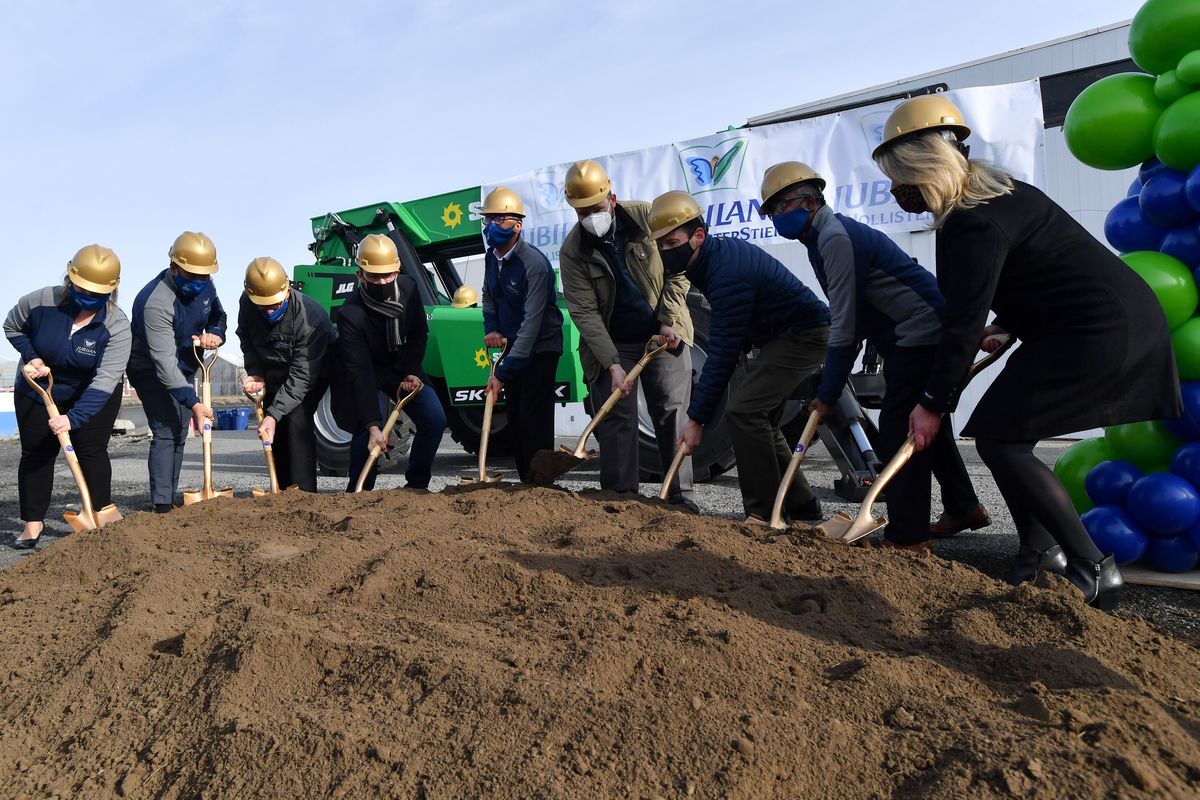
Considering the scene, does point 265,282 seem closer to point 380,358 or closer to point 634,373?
point 380,358

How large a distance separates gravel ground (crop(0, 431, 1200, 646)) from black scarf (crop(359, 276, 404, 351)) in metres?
1.67

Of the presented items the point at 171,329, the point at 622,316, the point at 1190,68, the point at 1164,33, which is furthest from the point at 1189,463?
the point at 171,329

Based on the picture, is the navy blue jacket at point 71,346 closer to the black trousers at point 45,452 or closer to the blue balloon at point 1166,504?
the black trousers at point 45,452

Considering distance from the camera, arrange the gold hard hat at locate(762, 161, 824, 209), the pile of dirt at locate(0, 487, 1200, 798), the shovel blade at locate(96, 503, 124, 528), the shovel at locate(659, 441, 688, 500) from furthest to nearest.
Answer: the shovel blade at locate(96, 503, 124, 528) < the shovel at locate(659, 441, 688, 500) < the gold hard hat at locate(762, 161, 824, 209) < the pile of dirt at locate(0, 487, 1200, 798)

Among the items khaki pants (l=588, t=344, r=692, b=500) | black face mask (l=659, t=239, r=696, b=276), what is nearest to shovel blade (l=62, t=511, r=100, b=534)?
khaki pants (l=588, t=344, r=692, b=500)

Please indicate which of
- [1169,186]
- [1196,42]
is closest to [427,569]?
[1169,186]

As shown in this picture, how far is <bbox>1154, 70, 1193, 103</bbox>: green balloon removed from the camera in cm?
352

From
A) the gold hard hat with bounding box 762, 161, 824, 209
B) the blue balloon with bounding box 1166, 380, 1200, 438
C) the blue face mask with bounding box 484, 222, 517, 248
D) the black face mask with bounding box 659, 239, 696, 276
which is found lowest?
the blue balloon with bounding box 1166, 380, 1200, 438

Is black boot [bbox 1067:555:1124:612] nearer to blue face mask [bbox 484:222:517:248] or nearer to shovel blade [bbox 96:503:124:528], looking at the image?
blue face mask [bbox 484:222:517:248]

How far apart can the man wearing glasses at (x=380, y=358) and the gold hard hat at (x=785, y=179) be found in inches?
94.1

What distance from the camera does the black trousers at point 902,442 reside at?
372cm

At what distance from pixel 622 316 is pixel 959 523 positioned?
1.98 meters

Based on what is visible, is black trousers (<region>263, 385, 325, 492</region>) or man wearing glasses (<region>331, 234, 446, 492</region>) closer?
man wearing glasses (<region>331, 234, 446, 492</region>)

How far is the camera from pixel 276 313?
5.44 meters
